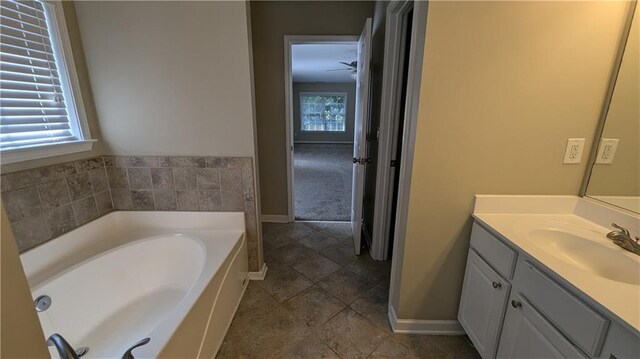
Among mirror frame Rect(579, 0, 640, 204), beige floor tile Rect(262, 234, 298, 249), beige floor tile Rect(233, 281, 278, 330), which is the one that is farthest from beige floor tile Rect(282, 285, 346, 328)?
mirror frame Rect(579, 0, 640, 204)

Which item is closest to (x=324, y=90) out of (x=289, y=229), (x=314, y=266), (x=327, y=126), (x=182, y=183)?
(x=327, y=126)

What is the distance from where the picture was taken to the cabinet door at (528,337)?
3.09 ft

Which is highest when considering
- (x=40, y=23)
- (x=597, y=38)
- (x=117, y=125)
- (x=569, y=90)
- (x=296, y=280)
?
(x=40, y=23)

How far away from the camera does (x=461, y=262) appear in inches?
60.5

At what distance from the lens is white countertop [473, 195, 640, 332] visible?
31.8 inches

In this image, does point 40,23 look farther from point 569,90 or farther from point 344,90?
point 344,90

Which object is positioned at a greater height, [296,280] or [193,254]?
[193,254]

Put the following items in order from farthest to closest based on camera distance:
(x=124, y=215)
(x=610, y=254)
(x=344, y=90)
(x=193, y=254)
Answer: (x=344, y=90) < (x=124, y=215) < (x=193, y=254) < (x=610, y=254)

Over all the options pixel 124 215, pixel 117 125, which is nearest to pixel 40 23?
pixel 117 125

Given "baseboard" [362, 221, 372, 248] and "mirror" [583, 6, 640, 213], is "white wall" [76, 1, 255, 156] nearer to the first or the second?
"baseboard" [362, 221, 372, 248]

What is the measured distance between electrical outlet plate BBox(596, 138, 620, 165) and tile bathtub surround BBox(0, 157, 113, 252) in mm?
2931

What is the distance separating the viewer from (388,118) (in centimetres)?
207

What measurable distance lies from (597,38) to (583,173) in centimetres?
65

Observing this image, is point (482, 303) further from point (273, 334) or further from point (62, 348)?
point (62, 348)
